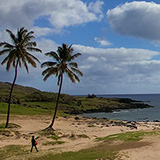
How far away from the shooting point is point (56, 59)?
37.0 metres

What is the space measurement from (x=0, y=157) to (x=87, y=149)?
9248 millimetres

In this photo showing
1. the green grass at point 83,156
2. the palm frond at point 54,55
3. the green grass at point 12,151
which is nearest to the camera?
the green grass at point 83,156

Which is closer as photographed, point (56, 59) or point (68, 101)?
point (56, 59)

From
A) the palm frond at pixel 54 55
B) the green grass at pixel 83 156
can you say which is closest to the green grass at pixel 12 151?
the green grass at pixel 83 156

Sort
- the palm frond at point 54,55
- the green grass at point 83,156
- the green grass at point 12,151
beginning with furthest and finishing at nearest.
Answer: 1. the palm frond at point 54,55
2. the green grass at point 12,151
3. the green grass at point 83,156

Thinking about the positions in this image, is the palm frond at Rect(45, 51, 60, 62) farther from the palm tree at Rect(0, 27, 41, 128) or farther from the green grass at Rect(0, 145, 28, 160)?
the green grass at Rect(0, 145, 28, 160)

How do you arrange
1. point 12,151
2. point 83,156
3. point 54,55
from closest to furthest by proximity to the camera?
point 83,156, point 12,151, point 54,55

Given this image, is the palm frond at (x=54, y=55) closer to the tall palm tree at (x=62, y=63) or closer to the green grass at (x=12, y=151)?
the tall palm tree at (x=62, y=63)

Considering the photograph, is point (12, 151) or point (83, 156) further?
point (12, 151)

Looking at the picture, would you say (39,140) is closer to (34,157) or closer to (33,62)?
(34,157)

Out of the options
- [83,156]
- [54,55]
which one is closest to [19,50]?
[54,55]

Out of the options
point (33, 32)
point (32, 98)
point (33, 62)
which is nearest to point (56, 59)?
point (33, 62)

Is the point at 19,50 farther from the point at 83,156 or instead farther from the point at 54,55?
the point at 83,156

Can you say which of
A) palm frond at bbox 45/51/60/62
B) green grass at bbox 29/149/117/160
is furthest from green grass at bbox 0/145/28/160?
palm frond at bbox 45/51/60/62
